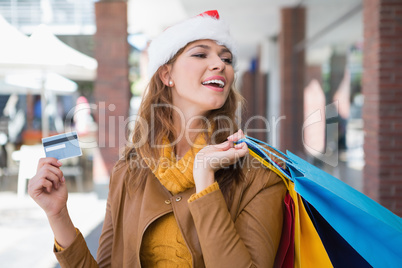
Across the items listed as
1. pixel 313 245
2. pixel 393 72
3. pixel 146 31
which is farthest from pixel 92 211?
pixel 146 31

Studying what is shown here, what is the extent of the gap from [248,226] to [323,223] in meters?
0.30

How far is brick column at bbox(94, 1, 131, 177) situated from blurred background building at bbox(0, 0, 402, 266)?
0.05 ft

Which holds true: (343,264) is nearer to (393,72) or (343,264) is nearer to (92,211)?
(393,72)

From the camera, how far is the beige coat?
1293 mm

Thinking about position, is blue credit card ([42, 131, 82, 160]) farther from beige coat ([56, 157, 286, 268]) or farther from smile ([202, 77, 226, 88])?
smile ([202, 77, 226, 88])

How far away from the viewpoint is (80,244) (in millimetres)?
1543

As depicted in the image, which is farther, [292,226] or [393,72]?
[393,72]

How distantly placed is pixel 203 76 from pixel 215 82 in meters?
0.05

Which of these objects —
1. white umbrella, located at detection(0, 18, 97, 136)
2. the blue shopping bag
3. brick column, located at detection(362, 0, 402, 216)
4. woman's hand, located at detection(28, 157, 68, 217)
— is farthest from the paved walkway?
the blue shopping bag

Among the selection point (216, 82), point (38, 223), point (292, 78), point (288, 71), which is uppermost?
point (288, 71)

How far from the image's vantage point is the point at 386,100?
4.17 meters

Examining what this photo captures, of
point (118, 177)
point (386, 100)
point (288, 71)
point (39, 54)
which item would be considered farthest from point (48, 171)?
point (288, 71)

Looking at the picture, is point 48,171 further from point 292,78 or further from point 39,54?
point 292,78

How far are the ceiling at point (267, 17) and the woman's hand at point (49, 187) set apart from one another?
5.33m
